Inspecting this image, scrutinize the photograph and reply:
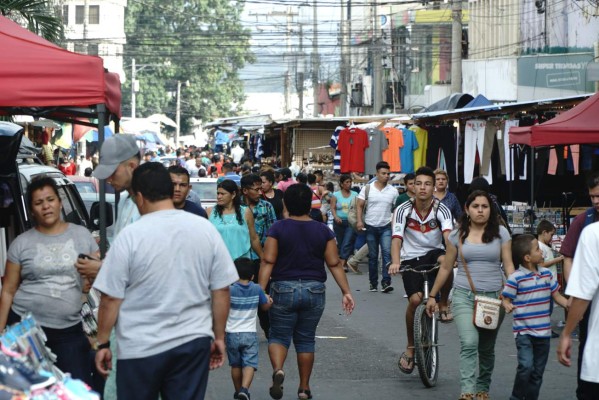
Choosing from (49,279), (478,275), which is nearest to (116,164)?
(49,279)

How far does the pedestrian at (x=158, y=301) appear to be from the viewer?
6074 millimetres

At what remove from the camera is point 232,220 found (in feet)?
37.3

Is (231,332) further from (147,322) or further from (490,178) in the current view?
(490,178)

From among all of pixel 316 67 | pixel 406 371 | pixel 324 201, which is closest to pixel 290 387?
pixel 406 371

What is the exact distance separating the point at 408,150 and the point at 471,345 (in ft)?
43.6

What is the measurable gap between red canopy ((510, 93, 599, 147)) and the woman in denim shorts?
389 cm

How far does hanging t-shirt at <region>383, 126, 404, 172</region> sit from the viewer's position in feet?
73.7

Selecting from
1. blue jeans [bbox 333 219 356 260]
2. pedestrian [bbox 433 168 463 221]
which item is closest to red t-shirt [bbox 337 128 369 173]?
blue jeans [bbox 333 219 356 260]

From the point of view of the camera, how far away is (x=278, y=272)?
948 cm

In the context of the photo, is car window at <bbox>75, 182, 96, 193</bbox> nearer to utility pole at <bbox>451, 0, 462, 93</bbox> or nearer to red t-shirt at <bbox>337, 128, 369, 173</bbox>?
red t-shirt at <bbox>337, 128, 369, 173</bbox>

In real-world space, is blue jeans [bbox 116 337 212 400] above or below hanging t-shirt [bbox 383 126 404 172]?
below

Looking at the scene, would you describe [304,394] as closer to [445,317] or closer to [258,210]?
[445,317]

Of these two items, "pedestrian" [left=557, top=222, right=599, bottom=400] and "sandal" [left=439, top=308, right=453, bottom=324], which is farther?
"sandal" [left=439, top=308, right=453, bottom=324]

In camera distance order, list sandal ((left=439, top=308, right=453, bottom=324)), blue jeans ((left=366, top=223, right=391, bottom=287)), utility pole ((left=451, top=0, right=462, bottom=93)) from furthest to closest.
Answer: utility pole ((left=451, top=0, right=462, bottom=93)) < blue jeans ((left=366, top=223, right=391, bottom=287)) < sandal ((left=439, top=308, right=453, bottom=324))
